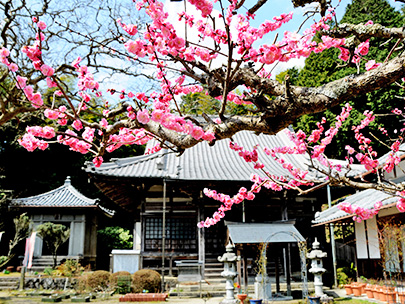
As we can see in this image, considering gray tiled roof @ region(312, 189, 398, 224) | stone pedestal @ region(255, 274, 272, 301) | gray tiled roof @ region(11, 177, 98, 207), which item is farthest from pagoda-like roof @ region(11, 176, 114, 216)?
gray tiled roof @ region(312, 189, 398, 224)

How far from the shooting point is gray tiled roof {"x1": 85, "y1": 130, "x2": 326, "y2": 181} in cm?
1220

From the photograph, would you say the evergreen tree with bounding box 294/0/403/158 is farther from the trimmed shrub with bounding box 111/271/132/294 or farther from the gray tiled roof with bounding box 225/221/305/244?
the trimmed shrub with bounding box 111/271/132/294

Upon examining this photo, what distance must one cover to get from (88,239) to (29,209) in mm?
3354

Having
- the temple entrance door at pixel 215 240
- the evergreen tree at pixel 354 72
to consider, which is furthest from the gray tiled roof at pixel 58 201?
the evergreen tree at pixel 354 72

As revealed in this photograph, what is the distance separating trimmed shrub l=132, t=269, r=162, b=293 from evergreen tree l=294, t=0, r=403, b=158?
12911 mm

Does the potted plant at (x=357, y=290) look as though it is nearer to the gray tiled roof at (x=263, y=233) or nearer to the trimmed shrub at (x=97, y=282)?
the gray tiled roof at (x=263, y=233)

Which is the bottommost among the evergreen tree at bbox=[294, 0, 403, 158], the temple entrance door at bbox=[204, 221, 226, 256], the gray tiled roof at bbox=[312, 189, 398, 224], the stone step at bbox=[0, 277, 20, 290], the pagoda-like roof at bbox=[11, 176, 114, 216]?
the stone step at bbox=[0, 277, 20, 290]

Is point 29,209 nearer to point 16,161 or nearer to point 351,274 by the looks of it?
point 16,161

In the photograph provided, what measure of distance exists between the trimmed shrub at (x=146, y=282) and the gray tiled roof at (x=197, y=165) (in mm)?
3167

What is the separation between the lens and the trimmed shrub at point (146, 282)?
10992 mm

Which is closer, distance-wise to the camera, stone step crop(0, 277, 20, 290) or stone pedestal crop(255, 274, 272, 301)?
stone pedestal crop(255, 274, 272, 301)

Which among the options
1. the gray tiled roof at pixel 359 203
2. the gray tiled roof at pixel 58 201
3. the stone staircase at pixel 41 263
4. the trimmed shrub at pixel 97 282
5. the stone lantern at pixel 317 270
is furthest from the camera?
the gray tiled roof at pixel 58 201

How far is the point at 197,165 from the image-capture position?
14.1 meters

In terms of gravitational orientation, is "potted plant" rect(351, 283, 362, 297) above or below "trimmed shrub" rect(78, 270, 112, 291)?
below
